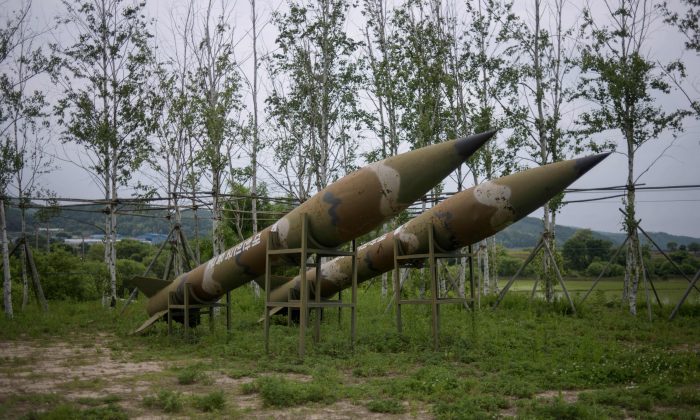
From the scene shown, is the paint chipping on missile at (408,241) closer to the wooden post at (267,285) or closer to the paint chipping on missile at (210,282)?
the wooden post at (267,285)

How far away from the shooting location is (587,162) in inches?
322

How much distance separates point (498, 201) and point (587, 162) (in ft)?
4.75

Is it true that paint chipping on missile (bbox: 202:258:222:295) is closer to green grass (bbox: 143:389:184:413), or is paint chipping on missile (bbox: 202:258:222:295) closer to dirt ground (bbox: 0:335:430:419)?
dirt ground (bbox: 0:335:430:419)

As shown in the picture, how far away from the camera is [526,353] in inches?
340

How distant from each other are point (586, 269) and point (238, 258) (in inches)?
537

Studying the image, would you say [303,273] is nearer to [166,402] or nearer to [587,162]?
[166,402]

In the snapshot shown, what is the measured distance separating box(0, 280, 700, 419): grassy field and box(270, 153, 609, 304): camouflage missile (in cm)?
170

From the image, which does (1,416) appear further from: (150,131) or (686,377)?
(150,131)

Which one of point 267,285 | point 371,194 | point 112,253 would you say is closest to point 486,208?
point 371,194

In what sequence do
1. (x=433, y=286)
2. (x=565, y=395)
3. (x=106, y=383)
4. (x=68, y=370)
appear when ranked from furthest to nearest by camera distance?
(x=433, y=286), (x=68, y=370), (x=106, y=383), (x=565, y=395)

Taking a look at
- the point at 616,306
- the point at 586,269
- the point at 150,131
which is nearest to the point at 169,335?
the point at 150,131

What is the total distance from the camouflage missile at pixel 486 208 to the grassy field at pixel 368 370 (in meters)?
1.70

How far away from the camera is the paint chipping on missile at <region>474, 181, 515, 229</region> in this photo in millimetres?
9000

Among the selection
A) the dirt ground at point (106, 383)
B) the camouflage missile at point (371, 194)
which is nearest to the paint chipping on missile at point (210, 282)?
the camouflage missile at point (371, 194)
